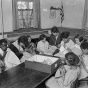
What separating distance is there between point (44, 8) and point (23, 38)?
308 cm

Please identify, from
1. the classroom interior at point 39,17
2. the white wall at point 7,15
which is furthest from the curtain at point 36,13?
the white wall at point 7,15

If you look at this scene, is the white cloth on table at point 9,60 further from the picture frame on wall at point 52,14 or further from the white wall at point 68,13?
the picture frame on wall at point 52,14

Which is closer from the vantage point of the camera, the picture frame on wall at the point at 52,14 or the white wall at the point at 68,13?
the white wall at the point at 68,13

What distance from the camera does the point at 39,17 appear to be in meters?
5.60

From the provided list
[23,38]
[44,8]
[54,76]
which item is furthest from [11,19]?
[54,76]

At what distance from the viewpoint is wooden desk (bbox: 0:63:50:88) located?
5.29 feet

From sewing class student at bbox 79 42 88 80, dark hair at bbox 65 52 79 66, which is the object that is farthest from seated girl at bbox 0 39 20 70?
sewing class student at bbox 79 42 88 80

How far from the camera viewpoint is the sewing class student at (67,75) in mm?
1856

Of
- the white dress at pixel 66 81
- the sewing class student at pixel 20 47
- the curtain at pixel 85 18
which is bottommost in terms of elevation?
the white dress at pixel 66 81

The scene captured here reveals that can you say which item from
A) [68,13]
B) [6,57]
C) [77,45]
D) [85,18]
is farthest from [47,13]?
[6,57]

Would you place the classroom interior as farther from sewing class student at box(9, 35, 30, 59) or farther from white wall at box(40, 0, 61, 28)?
sewing class student at box(9, 35, 30, 59)

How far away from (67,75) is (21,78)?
61cm

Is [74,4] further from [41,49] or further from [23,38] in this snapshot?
[23,38]

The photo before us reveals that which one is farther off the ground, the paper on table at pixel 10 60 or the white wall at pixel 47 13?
the white wall at pixel 47 13
